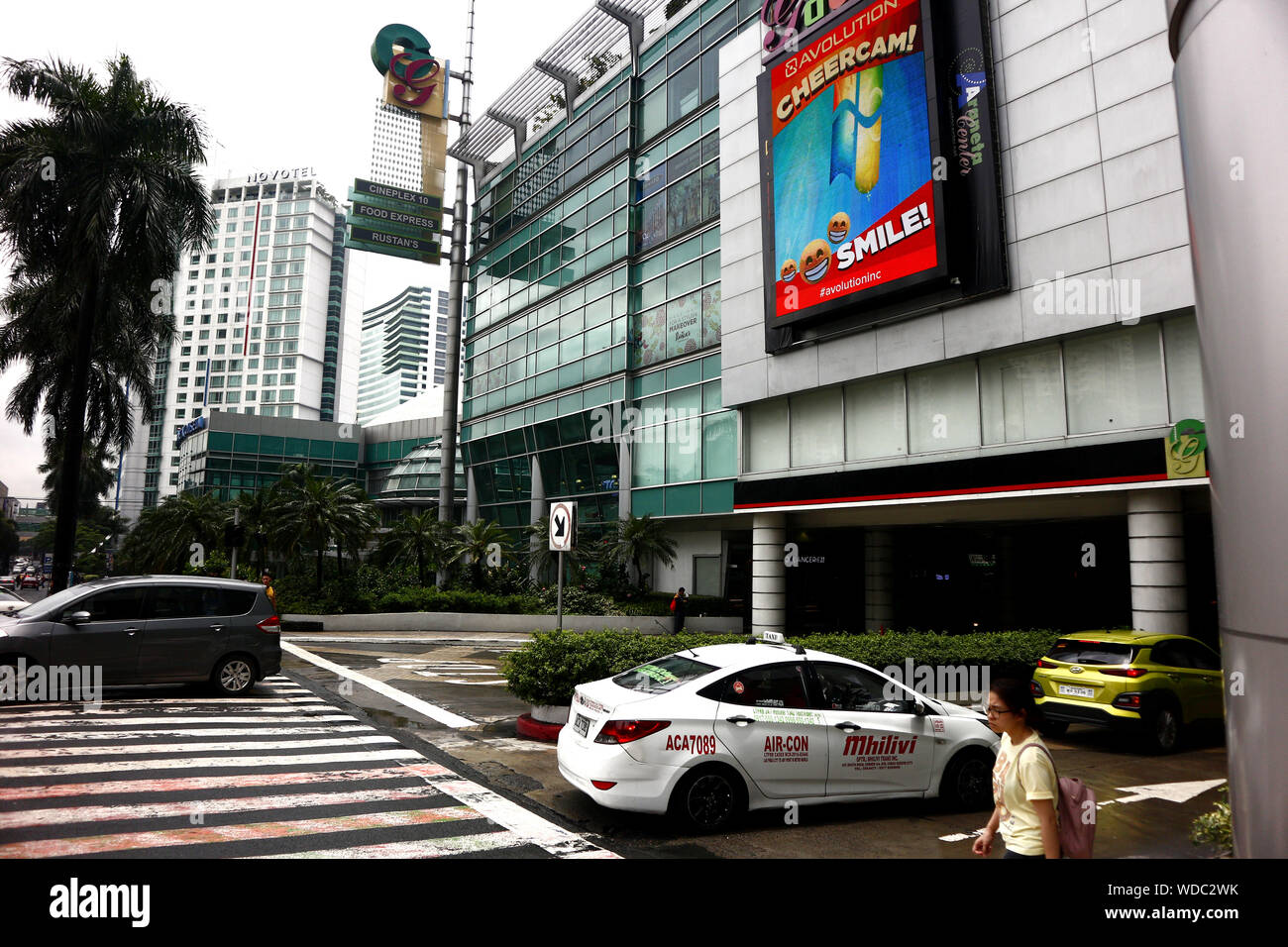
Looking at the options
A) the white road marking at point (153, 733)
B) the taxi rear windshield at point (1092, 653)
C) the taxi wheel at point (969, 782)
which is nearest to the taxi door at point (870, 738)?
the taxi wheel at point (969, 782)

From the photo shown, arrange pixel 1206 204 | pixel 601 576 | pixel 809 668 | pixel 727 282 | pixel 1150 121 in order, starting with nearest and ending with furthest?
pixel 1206 204 → pixel 809 668 → pixel 1150 121 → pixel 727 282 → pixel 601 576

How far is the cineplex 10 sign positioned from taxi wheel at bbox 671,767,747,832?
556 inches

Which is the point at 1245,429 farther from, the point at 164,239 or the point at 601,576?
the point at 601,576

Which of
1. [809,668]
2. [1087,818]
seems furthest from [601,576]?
[1087,818]

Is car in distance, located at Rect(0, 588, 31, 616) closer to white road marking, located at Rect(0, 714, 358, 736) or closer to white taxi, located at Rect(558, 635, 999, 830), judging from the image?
white road marking, located at Rect(0, 714, 358, 736)

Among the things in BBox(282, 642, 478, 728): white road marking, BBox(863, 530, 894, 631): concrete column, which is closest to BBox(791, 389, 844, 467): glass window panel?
BBox(863, 530, 894, 631): concrete column

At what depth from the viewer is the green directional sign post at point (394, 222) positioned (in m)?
43.2

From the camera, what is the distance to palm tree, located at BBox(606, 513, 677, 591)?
31.5 m

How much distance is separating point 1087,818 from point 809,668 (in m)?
3.85

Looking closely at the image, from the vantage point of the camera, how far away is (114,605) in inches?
469

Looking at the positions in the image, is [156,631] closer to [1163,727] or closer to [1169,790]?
[1169,790]

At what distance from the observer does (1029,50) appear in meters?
17.6

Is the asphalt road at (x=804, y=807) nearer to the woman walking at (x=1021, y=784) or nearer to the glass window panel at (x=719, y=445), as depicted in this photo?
the woman walking at (x=1021, y=784)

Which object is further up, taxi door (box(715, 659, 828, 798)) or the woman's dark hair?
the woman's dark hair
